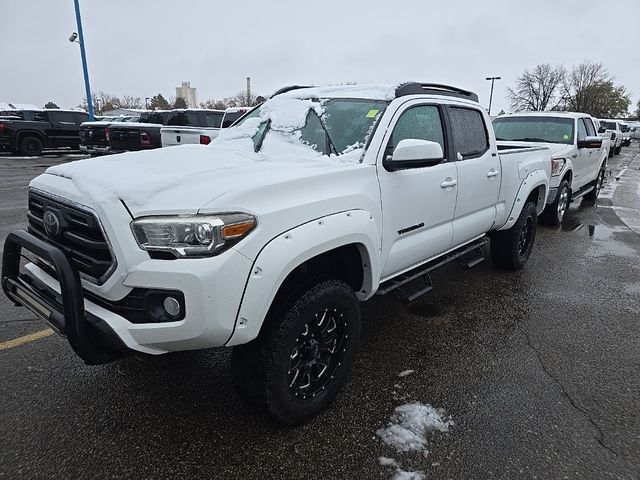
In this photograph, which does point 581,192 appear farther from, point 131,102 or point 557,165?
point 131,102

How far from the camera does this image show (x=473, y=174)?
13.1 ft

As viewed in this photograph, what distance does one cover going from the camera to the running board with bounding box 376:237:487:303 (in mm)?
3345

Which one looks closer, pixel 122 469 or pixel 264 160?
pixel 122 469

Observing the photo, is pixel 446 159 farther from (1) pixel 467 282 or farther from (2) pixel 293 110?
(1) pixel 467 282

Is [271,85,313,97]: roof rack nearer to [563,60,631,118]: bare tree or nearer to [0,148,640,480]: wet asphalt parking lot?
[0,148,640,480]: wet asphalt parking lot

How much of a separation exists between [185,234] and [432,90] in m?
2.69

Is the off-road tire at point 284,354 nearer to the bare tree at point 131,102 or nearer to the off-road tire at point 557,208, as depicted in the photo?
the off-road tire at point 557,208

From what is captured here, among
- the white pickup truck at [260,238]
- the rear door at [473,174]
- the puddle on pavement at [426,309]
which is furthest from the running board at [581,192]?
the white pickup truck at [260,238]

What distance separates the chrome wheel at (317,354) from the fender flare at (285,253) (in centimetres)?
38

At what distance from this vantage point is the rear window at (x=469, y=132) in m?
3.93

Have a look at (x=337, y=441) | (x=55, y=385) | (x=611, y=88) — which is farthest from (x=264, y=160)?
(x=611, y=88)

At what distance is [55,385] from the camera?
9.45 ft

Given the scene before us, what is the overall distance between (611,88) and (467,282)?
7903cm

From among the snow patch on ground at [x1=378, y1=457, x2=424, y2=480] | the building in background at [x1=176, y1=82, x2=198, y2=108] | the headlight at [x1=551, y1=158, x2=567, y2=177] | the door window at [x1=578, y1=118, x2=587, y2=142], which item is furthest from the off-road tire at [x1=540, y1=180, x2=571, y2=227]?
the building in background at [x1=176, y1=82, x2=198, y2=108]
